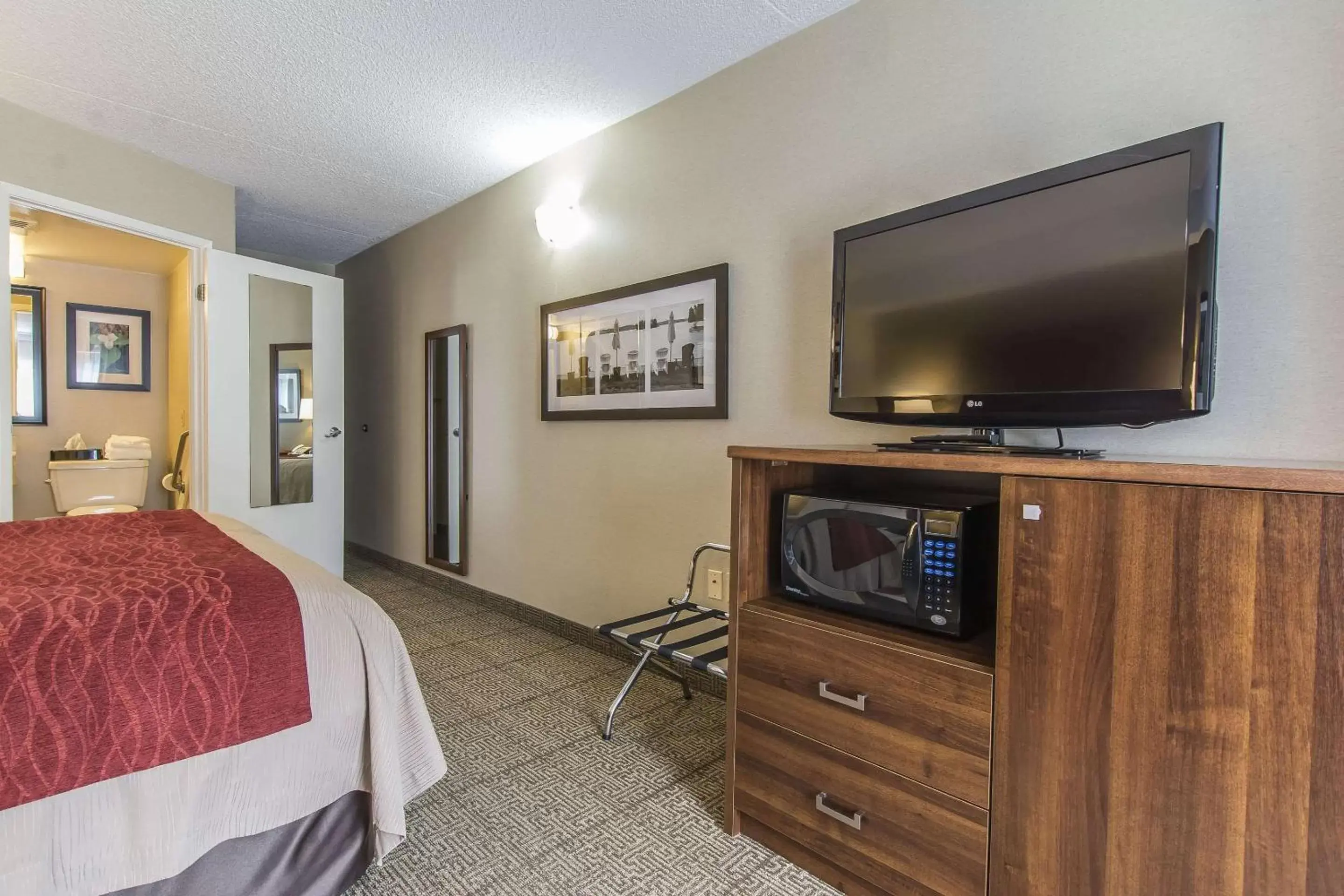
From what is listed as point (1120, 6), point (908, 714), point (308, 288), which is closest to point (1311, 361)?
point (1120, 6)

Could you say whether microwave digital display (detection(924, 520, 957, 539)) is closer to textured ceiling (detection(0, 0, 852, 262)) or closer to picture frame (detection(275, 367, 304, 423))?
textured ceiling (detection(0, 0, 852, 262))

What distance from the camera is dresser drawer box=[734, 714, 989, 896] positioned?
4.11 ft

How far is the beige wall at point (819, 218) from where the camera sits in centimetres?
132

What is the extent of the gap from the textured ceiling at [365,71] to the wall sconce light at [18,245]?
43.6 inches

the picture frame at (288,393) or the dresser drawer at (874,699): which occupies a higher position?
the picture frame at (288,393)

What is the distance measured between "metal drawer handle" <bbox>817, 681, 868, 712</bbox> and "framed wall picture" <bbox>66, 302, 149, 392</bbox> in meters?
5.49

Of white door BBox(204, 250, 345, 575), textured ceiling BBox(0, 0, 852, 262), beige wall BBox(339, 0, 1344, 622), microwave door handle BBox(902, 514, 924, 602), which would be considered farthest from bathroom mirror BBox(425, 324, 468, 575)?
microwave door handle BBox(902, 514, 924, 602)

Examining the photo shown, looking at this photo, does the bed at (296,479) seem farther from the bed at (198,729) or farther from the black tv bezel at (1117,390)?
the black tv bezel at (1117,390)

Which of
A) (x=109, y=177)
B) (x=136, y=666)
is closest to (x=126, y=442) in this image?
(x=109, y=177)

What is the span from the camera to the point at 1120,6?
1.51m

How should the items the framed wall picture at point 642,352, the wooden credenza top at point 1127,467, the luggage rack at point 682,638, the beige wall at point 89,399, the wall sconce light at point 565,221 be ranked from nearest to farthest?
1. the wooden credenza top at point 1127,467
2. the luggage rack at point 682,638
3. the framed wall picture at point 642,352
4. the wall sconce light at point 565,221
5. the beige wall at point 89,399

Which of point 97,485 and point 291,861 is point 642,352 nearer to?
point 291,861

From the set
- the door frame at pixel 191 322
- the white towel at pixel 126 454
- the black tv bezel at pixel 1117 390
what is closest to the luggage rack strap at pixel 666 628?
the black tv bezel at pixel 1117 390

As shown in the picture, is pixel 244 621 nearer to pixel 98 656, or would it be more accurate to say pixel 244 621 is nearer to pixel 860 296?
pixel 98 656
